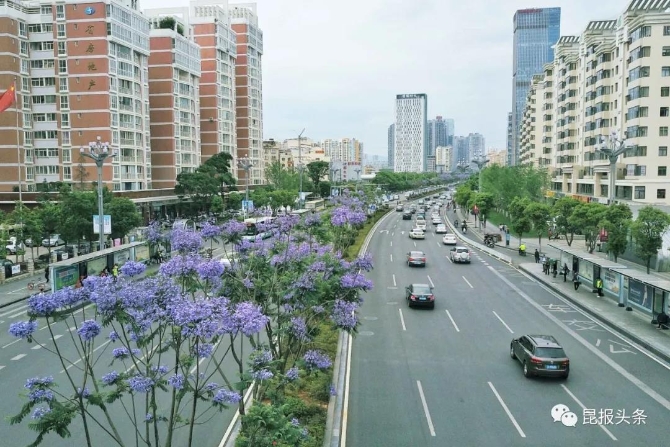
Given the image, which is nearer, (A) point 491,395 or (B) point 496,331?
(A) point 491,395

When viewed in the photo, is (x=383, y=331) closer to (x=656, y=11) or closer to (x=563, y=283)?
(x=563, y=283)

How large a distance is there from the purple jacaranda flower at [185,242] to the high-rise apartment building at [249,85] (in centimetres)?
9263

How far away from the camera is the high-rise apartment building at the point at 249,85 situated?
107688 millimetres

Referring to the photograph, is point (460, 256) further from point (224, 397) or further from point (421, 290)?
point (224, 397)

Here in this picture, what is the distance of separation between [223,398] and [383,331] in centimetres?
1593

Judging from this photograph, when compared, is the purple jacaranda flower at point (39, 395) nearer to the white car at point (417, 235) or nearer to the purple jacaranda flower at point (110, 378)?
the purple jacaranda flower at point (110, 378)

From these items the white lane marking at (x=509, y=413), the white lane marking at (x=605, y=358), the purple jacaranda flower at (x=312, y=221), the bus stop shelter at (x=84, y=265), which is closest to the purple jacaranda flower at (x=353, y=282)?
the purple jacaranda flower at (x=312, y=221)

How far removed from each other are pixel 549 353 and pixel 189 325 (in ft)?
44.2

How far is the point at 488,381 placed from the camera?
18.3 metres

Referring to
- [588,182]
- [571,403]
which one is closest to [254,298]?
[571,403]

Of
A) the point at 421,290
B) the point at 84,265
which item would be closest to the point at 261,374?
the point at 421,290

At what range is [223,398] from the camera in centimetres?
914

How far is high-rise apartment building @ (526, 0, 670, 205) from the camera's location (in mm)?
55562

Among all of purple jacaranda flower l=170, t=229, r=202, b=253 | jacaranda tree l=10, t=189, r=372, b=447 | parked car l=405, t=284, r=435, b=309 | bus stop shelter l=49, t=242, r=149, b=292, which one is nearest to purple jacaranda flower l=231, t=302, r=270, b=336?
jacaranda tree l=10, t=189, r=372, b=447
